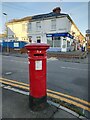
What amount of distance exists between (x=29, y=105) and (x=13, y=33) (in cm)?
3085

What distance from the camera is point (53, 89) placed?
5.63 m

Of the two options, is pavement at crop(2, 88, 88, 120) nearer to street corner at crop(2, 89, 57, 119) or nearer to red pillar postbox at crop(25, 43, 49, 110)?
street corner at crop(2, 89, 57, 119)

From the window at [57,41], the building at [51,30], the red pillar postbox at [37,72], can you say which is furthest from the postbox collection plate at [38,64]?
the window at [57,41]

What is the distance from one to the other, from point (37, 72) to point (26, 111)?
942mm

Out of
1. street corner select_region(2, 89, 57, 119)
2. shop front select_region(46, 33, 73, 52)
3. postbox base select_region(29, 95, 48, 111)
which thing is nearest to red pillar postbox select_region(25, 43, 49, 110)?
postbox base select_region(29, 95, 48, 111)

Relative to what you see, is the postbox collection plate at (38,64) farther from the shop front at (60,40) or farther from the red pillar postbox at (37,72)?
the shop front at (60,40)

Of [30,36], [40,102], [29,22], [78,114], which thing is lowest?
[78,114]

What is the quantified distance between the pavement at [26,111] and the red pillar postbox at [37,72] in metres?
0.18

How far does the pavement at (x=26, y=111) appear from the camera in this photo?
11.7 ft

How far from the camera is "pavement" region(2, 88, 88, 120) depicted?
11.7 feet

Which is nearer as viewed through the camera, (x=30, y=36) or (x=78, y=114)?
(x=78, y=114)

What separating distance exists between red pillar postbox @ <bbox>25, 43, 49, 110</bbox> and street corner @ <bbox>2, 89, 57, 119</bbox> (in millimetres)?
163

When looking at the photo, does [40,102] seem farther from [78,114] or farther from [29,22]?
[29,22]

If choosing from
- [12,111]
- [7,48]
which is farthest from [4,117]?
[7,48]
